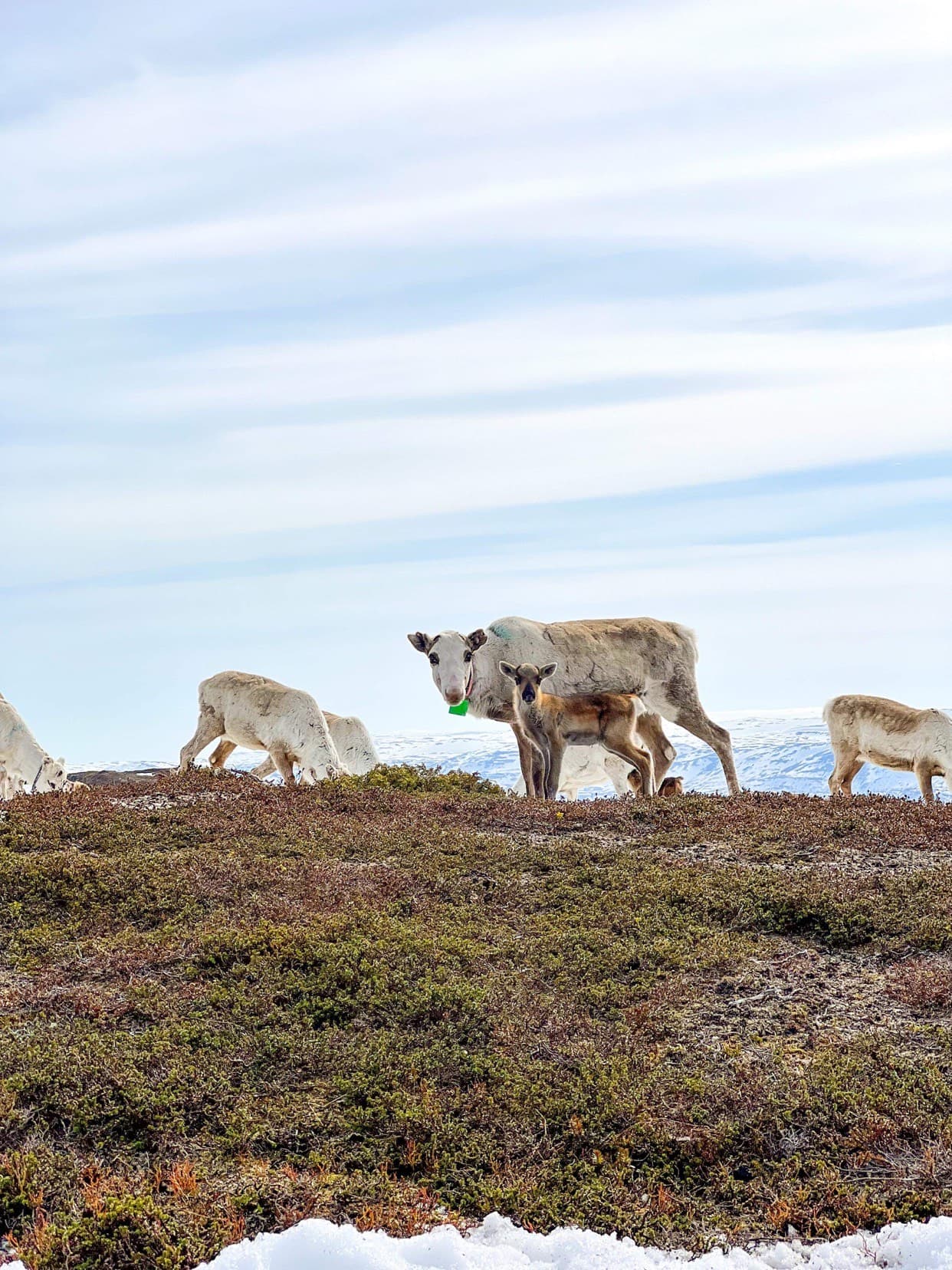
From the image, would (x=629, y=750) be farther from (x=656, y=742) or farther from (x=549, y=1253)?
(x=549, y=1253)

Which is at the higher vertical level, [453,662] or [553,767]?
[453,662]

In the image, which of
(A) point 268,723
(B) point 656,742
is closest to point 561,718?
(B) point 656,742

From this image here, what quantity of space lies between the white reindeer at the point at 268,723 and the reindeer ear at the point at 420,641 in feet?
9.79

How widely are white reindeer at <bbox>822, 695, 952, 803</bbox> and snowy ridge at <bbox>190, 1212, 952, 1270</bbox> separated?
14.3 meters

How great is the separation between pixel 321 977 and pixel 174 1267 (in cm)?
289

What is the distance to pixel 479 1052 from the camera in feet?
23.2

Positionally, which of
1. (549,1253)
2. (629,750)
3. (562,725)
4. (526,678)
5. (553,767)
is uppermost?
(526,678)

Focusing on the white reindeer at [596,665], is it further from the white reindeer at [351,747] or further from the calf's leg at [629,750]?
the white reindeer at [351,747]

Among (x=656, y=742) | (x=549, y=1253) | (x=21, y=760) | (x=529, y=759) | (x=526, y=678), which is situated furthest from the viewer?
(x=21, y=760)

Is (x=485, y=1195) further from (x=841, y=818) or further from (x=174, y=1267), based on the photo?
(x=841, y=818)

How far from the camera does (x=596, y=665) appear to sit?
1891cm

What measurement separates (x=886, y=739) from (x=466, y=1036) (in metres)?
14.9

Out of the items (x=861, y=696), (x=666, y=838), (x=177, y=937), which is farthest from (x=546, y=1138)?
(x=861, y=696)

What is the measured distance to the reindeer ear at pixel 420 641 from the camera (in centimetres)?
1825
